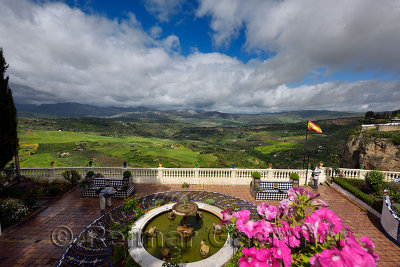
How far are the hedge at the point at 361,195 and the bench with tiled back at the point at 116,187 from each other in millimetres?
14536

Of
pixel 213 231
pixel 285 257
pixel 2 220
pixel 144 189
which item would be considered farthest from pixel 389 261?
pixel 2 220

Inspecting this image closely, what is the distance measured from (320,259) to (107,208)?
11062 millimetres

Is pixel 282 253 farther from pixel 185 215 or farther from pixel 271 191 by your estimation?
pixel 271 191

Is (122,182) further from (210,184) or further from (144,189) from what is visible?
(210,184)

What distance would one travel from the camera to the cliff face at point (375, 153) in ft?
57.9

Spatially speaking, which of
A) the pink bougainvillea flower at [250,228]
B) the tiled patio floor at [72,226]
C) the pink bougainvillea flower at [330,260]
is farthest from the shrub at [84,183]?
the pink bougainvillea flower at [330,260]

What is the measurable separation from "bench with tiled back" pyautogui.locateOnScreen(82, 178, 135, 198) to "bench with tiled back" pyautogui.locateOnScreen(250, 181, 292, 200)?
332 inches

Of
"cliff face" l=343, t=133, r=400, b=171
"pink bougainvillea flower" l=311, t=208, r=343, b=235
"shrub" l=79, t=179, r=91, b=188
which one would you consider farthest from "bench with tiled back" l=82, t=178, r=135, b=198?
"cliff face" l=343, t=133, r=400, b=171

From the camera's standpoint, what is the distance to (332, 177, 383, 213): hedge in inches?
354

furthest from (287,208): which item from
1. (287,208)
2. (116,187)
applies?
(116,187)

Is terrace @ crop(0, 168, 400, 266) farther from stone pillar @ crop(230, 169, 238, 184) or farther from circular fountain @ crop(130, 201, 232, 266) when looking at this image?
circular fountain @ crop(130, 201, 232, 266)

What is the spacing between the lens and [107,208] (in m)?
9.52

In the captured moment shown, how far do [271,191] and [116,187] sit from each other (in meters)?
10.6

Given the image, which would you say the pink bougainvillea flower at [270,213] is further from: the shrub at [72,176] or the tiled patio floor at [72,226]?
the shrub at [72,176]
